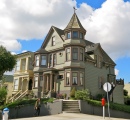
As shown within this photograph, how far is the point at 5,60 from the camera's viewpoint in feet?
94.5

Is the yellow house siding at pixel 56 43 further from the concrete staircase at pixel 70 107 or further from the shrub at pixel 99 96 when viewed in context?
the concrete staircase at pixel 70 107

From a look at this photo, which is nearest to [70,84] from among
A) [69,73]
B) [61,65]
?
[69,73]

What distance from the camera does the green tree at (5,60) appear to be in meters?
28.6

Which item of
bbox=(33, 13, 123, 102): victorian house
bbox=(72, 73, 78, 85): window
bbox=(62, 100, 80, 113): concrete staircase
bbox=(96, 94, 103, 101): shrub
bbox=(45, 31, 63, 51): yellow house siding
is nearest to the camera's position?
bbox=(62, 100, 80, 113): concrete staircase

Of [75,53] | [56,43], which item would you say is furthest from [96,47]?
[56,43]

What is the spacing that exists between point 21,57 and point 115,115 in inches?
949

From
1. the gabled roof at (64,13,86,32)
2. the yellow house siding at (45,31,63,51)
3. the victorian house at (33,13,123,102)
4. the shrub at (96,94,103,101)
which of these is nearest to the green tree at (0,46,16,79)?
the victorian house at (33,13,123,102)

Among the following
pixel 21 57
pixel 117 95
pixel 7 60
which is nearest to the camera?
pixel 7 60

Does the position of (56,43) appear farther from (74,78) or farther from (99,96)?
(99,96)

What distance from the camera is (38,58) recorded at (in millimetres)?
36719

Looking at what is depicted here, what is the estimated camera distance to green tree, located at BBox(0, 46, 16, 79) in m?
28.6

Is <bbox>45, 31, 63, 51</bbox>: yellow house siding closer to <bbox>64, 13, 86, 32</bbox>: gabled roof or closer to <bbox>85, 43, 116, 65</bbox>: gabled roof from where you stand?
<bbox>64, 13, 86, 32</bbox>: gabled roof

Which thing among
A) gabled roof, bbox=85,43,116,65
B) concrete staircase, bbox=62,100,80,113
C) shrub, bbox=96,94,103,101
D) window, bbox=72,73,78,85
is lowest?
concrete staircase, bbox=62,100,80,113

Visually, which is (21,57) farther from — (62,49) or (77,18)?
(77,18)
